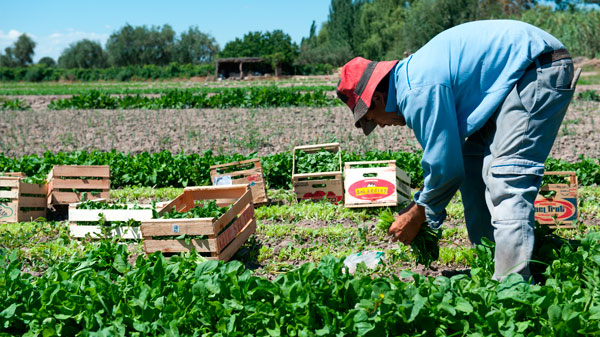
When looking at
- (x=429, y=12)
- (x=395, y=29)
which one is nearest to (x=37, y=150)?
(x=429, y=12)

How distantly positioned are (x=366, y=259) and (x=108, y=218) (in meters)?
2.67

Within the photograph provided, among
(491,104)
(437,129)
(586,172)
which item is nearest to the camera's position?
(437,129)

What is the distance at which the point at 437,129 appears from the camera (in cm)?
274

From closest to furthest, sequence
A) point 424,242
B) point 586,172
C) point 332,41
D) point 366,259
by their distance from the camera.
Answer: point 424,242 → point 366,259 → point 586,172 → point 332,41

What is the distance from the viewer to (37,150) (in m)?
10.8

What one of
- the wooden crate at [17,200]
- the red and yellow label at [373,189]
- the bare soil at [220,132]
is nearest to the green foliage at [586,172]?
the bare soil at [220,132]

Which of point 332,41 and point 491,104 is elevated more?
point 332,41

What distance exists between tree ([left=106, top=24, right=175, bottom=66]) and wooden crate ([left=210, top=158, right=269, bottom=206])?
264 feet

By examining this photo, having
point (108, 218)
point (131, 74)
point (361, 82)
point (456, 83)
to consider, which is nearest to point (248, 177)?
point (108, 218)

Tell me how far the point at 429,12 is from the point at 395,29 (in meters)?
11.8

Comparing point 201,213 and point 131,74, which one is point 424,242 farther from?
point 131,74

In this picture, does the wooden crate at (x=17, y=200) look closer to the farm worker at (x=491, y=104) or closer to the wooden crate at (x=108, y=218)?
the wooden crate at (x=108, y=218)

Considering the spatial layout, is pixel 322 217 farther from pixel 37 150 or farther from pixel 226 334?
pixel 37 150

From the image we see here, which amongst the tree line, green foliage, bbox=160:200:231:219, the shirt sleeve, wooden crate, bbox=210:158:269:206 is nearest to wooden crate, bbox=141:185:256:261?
green foliage, bbox=160:200:231:219
